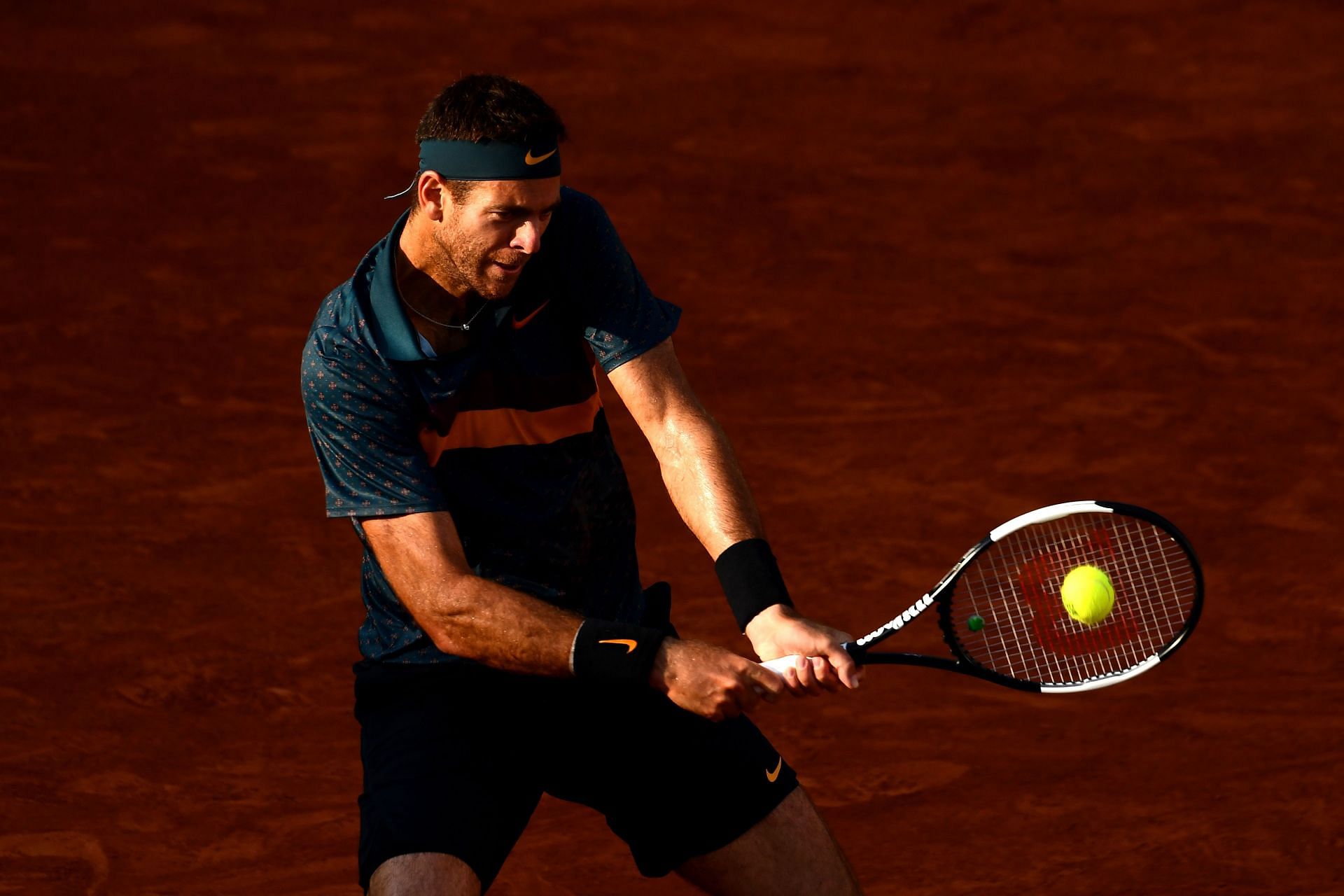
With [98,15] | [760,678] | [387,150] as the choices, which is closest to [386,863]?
[760,678]

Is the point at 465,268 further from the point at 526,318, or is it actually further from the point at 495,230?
the point at 526,318

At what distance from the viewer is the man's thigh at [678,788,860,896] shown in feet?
12.4

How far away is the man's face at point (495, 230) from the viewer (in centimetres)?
353

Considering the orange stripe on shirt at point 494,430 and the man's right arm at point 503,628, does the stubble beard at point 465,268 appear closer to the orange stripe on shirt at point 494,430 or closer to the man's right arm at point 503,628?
the orange stripe on shirt at point 494,430

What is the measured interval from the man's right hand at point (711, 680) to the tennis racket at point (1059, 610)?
2.2 inches

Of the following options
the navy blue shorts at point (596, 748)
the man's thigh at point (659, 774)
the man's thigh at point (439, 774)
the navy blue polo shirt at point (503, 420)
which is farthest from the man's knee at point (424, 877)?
the navy blue polo shirt at point (503, 420)

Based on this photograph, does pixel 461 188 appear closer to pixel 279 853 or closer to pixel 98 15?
pixel 279 853

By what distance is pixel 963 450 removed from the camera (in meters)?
6.82

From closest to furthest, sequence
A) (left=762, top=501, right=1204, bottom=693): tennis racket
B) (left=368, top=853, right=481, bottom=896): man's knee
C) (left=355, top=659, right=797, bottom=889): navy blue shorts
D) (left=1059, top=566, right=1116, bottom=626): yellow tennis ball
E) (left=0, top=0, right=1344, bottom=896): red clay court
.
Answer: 1. (left=368, top=853, right=481, bottom=896): man's knee
2. (left=355, top=659, right=797, bottom=889): navy blue shorts
3. (left=762, top=501, right=1204, bottom=693): tennis racket
4. (left=1059, top=566, right=1116, bottom=626): yellow tennis ball
5. (left=0, top=0, right=1344, bottom=896): red clay court

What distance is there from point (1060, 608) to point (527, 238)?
1.63 meters

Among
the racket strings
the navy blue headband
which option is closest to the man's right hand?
the racket strings

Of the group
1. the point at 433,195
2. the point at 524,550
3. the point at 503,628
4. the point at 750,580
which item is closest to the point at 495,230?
the point at 433,195

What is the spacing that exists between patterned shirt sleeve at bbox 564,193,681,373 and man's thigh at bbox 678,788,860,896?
106 centimetres

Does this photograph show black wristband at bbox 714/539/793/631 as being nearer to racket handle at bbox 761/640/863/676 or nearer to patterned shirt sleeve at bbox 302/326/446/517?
racket handle at bbox 761/640/863/676
